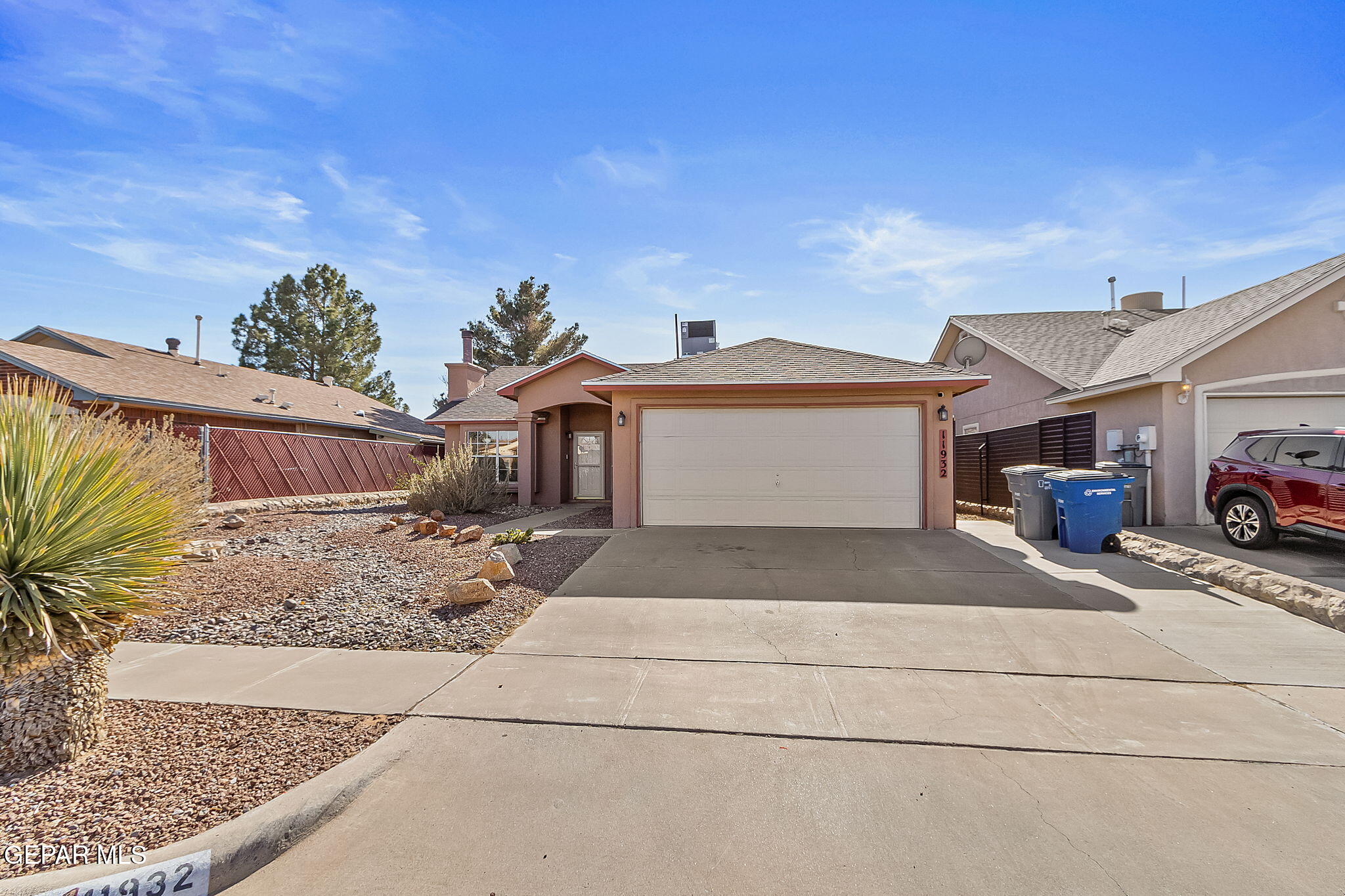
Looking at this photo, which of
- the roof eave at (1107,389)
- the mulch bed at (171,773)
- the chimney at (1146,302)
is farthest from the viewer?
the chimney at (1146,302)

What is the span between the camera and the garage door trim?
37.1 ft

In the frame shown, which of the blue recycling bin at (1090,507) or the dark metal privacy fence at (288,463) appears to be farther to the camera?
the dark metal privacy fence at (288,463)

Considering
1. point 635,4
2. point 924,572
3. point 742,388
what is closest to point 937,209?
point 742,388

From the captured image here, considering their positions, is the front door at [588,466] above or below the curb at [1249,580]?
above

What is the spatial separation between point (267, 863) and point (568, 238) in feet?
49.1

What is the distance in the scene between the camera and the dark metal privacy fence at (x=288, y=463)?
49.8 feet

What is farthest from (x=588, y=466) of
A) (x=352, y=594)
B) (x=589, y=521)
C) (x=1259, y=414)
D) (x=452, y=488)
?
(x=1259, y=414)

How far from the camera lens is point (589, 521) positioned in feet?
42.2

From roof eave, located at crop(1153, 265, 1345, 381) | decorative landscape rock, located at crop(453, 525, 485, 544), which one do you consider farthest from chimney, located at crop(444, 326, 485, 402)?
roof eave, located at crop(1153, 265, 1345, 381)

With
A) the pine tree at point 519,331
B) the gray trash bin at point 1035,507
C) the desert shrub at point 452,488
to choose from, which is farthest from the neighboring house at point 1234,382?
the pine tree at point 519,331

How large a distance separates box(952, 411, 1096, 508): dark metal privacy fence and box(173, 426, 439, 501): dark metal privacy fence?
Answer: 53.0ft

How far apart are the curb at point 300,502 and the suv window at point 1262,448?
1807 cm

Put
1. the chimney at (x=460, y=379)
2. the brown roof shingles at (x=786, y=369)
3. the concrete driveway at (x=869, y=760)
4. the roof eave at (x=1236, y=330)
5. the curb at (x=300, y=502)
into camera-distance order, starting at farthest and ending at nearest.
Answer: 1. the chimney at (x=460, y=379)
2. the curb at (x=300, y=502)
3. the brown roof shingles at (x=786, y=369)
4. the roof eave at (x=1236, y=330)
5. the concrete driveway at (x=869, y=760)

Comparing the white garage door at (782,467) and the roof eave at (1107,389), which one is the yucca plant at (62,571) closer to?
the white garage door at (782,467)
